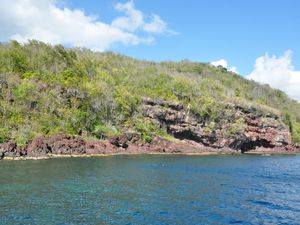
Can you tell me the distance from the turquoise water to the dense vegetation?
35712 mm

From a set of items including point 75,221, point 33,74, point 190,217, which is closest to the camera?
point 75,221

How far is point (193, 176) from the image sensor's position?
59875mm

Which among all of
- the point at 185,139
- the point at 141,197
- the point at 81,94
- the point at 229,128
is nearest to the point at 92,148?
the point at 81,94

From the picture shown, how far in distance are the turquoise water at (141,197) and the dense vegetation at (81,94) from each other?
35.7m

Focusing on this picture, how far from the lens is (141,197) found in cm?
4166

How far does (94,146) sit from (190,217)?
66.6 m

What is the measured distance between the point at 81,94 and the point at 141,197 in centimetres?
7513

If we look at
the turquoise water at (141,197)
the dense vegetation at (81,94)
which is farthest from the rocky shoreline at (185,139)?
the turquoise water at (141,197)

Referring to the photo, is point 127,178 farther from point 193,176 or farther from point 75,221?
point 75,221

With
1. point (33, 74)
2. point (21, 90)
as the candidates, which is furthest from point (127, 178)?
point (33, 74)

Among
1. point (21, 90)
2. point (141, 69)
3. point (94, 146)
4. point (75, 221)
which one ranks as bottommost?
point (75, 221)

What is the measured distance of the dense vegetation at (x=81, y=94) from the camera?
97.7 m

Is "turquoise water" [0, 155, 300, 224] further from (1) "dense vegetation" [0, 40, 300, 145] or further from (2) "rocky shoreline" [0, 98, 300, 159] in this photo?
(1) "dense vegetation" [0, 40, 300, 145]

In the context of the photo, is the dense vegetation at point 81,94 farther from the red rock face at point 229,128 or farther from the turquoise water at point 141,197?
the turquoise water at point 141,197
